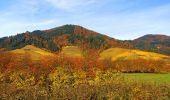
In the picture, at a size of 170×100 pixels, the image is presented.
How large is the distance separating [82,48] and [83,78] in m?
16.8

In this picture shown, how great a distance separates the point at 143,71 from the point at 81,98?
318 ft

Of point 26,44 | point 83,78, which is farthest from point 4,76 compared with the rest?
point 26,44

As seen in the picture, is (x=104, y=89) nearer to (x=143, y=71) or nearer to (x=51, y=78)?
(x=51, y=78)

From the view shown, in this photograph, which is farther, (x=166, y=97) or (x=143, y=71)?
(x=143, y=71)

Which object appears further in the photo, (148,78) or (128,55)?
(128,55)

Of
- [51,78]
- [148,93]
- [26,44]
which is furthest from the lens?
[26,44]

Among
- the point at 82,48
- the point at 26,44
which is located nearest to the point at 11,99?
the point at 82,48

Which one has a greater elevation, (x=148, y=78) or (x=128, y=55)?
(x=128, y=55)

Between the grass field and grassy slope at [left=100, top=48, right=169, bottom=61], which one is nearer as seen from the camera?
the grass field

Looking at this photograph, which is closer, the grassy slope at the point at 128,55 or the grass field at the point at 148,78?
the grass field at the point at 148,78

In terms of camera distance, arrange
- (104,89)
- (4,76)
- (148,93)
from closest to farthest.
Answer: (148,93), (104,89), (4,76)

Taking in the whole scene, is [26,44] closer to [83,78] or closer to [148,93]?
[83,78]

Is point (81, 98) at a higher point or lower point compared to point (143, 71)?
higher

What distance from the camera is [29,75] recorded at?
28.0m
